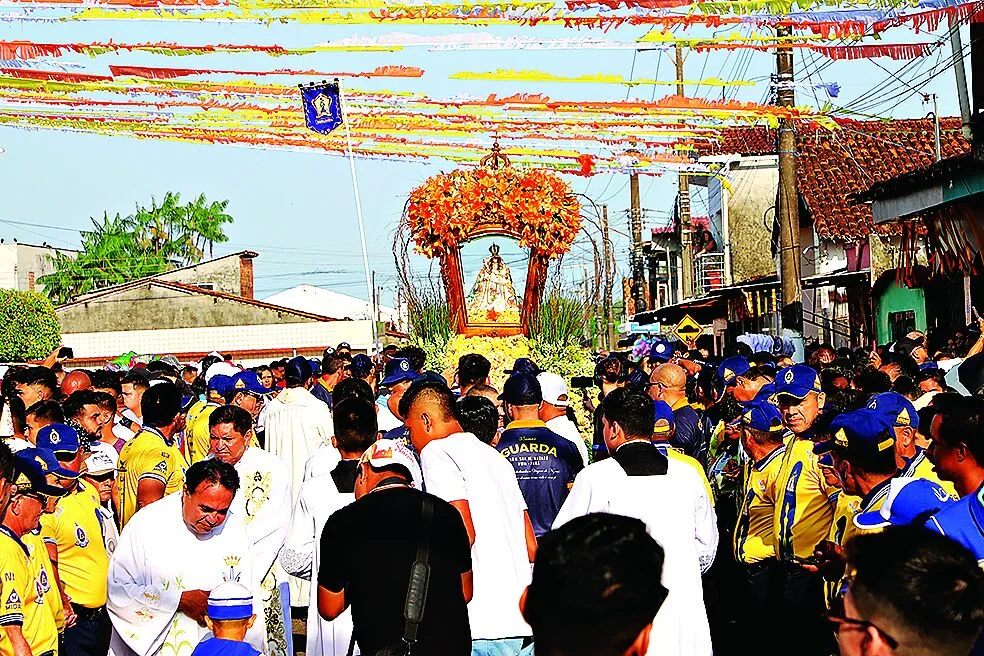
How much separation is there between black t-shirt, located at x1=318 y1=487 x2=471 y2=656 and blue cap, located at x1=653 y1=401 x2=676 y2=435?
165 inches

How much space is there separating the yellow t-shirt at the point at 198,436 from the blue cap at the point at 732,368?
13.4ft


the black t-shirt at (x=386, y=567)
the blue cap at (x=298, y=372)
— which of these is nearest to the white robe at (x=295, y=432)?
the blue cap at (x=298, y=372)

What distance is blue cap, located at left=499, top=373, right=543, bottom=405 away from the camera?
767 centimetres

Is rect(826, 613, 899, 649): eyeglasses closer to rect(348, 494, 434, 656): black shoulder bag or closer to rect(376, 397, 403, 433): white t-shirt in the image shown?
rect(348, 494, 434, 656): black shoulder bag

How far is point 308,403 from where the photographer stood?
10664 millimetres

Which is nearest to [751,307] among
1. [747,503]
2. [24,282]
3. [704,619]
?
[747,503]

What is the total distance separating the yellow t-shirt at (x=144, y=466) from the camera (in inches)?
311

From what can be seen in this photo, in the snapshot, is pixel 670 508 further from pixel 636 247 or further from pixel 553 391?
pixel 636 247

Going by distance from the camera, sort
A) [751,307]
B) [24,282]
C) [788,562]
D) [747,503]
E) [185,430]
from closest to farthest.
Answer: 1. [788,562]
2. [747,503]
3. [185,430]
4. [751,307]
5. [24,282]

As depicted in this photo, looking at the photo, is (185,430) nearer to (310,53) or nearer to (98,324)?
(310,53)

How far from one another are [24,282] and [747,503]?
67.6 meters

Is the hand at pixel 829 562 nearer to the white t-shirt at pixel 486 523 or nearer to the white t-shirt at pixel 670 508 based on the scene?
the white t-shirt at pixel 670 508

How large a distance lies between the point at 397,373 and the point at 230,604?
6.05 m

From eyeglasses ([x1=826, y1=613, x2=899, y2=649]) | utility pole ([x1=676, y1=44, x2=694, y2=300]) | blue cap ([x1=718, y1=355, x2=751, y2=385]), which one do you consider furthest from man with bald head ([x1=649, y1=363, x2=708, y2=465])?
utility pole ([x1=676, y1=44, x2=694, y2=300])
